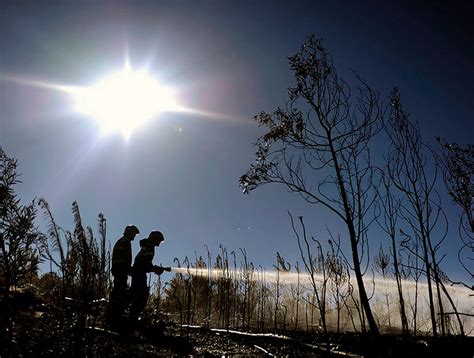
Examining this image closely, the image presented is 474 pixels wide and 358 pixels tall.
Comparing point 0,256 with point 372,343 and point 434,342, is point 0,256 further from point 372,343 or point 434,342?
point 434,342

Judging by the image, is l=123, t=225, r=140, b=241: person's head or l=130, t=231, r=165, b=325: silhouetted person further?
l=123, t=225, r=140, b=241: person's head

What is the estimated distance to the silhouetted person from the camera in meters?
8.20

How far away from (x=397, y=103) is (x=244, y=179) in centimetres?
438

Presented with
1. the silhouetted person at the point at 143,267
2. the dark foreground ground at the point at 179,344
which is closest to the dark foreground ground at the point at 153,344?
the dark foreground ground at the point at 179,344

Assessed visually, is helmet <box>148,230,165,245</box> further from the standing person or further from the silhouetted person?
the standing person

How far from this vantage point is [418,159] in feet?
27.4

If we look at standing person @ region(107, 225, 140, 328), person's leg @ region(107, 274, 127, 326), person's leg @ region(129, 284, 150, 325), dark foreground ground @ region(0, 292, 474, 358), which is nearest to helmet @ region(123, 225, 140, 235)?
standing person @ region(107, 225, 140, 328)

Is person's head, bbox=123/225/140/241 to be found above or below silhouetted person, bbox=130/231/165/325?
above

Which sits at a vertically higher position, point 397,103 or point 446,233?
point 397,103

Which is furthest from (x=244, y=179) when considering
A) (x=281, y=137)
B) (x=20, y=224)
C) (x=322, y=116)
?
(x=20, y=224)

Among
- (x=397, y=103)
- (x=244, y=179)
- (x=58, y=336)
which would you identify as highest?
(x=397, y=103)

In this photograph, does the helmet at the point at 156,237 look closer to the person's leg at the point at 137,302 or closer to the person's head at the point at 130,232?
the person's head at the point at 130,232

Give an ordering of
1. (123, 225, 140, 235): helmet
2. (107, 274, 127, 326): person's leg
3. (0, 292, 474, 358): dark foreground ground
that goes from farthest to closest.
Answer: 1. (123, 225, 140, 235): helmet
2. (107, 274, 127, 326): person's leg
3. (0, 292, 474, 358): dark foreground ground

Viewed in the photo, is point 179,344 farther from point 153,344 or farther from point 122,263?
point 122,263
